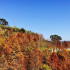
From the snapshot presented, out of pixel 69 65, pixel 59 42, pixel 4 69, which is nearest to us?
pixel 4 69

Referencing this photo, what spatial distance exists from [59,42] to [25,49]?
23.2 meters

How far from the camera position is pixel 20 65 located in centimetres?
1288

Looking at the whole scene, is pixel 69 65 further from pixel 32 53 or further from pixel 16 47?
pixel 16 47

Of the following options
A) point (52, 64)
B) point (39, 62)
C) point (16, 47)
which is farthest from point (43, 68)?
point (16, 47)

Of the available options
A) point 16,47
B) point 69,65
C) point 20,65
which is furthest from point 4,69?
point 69,65

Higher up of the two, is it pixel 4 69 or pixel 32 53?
pixel 32 53

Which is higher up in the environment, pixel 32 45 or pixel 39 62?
pixel 32 45

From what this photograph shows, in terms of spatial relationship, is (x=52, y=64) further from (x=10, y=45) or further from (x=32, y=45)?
(x=10, y=45)

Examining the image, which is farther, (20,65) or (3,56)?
(20,65)

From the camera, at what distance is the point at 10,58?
12.1m

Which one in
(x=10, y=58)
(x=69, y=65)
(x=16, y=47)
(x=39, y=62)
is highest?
(x=16, y=47)

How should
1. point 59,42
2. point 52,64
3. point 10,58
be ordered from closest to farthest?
point 10,58, point 52,64, point 59,42

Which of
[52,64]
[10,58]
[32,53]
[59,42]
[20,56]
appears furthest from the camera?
[59,42]

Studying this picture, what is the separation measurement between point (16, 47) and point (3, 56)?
2533 mm
